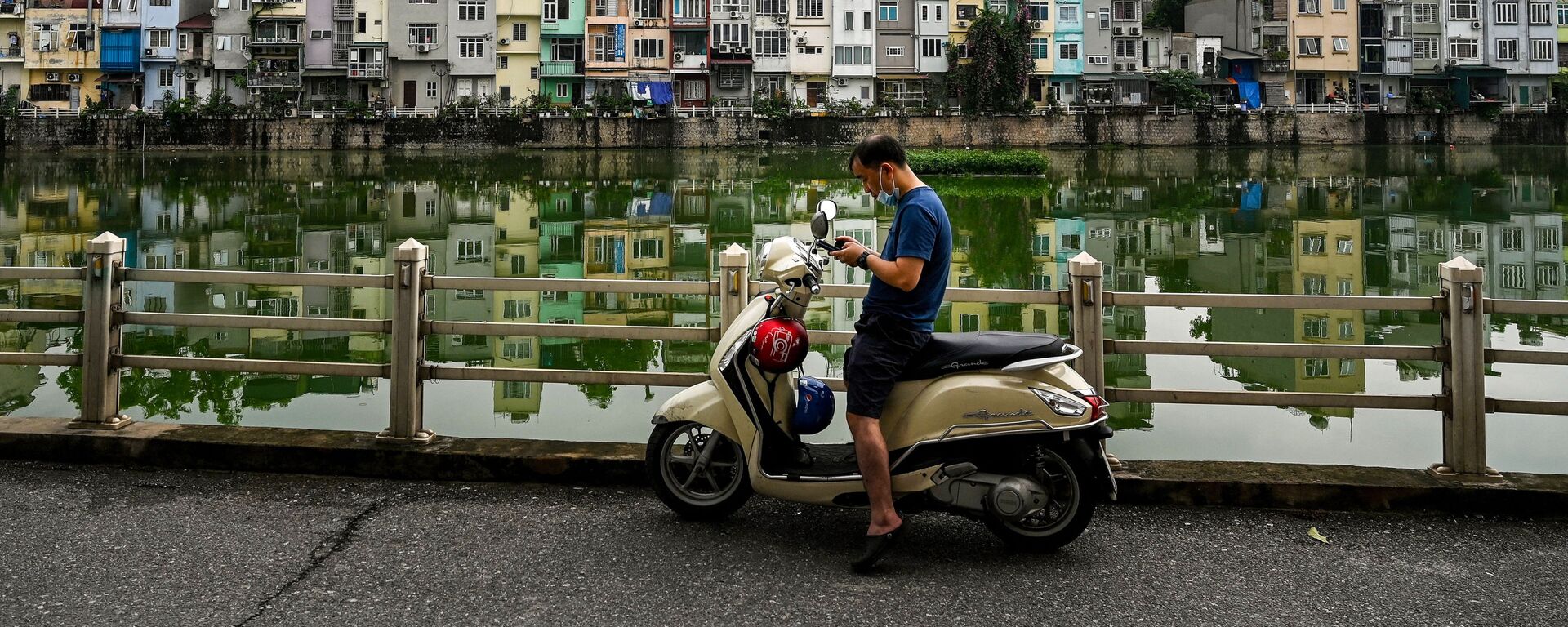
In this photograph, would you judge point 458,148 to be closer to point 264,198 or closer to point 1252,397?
point 264,198

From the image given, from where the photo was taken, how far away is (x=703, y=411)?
4375mm

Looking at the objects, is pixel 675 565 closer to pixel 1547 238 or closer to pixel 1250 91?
pixel 1547 238

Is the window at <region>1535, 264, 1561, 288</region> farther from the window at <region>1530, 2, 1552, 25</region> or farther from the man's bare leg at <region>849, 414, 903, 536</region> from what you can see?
the window at <region>1530, 2, 1552, 25</region>

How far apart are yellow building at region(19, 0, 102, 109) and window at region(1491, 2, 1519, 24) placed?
197 ft

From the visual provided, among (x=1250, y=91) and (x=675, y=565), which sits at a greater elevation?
(x=1250, y=91)

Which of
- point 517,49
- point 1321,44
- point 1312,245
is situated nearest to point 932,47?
point 517,49

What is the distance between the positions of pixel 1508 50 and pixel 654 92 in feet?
125

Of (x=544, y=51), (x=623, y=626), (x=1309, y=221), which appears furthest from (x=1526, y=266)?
(x=544, y=51)

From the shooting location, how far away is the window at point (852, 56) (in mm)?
54375

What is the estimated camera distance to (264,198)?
91.1ft

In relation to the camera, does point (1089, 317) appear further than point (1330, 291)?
No

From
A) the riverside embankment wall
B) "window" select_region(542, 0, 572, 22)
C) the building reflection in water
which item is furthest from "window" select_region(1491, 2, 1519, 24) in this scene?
"window" select_region(542, 0, 572, 22)

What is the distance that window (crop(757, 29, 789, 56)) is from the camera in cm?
5378

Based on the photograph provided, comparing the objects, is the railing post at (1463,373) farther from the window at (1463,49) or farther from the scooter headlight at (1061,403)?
the window at (1463,49)
